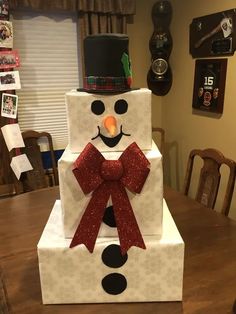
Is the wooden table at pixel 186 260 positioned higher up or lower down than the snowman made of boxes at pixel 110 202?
lower down

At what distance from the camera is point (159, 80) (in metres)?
3.18

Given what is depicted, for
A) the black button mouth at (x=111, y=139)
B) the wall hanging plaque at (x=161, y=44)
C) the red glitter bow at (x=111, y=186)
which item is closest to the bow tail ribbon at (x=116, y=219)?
the red glitter bow at (x=111, y=186)

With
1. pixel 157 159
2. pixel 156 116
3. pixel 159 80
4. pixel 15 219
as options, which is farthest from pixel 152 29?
pixel 157 159

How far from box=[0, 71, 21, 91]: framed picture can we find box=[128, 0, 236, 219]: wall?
1.25m

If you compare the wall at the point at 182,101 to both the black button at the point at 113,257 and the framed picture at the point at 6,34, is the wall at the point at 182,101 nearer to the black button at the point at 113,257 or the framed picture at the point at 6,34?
the framed picture at the point at 6,34

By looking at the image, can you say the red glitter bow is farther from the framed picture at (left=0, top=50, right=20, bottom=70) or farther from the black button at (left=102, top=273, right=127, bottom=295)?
the framed picture at (left=0, top=50, right=20, bottom=70)

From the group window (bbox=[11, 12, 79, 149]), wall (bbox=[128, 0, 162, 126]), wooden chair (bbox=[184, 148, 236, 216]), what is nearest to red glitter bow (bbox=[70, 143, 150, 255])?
wooden chair (bbox=[184, 148, 236, 216])

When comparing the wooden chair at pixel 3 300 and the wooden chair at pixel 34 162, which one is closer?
the wooden chair at pixel 3 300

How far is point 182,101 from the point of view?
10.2ft

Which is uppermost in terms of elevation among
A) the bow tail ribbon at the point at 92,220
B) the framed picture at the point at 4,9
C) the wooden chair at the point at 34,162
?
the framed picture at the point at 4,9

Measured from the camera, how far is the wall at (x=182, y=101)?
2525mm

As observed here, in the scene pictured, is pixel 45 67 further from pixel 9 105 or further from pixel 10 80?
pixel 9 105

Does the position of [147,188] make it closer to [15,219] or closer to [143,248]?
[143,248]

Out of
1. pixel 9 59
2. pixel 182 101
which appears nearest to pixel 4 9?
pixel 9 59
